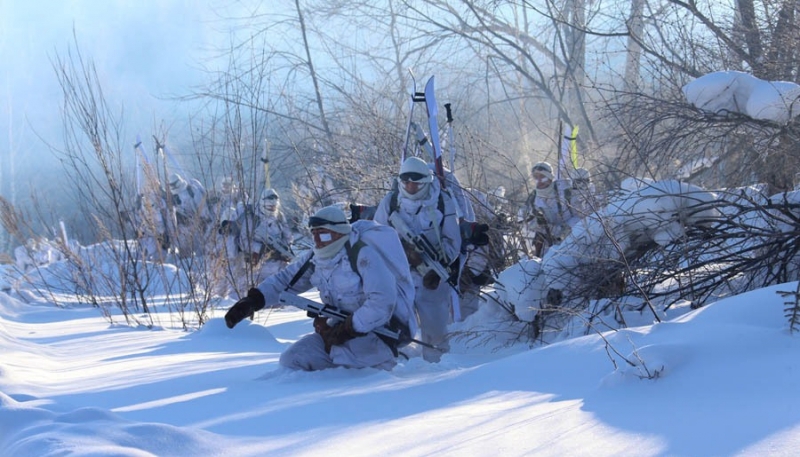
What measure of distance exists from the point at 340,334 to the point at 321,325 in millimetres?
200

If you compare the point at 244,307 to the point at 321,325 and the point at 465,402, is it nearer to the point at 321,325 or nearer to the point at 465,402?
the point at 321,325

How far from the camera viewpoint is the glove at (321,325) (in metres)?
5.48

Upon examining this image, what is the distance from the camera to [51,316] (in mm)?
10117

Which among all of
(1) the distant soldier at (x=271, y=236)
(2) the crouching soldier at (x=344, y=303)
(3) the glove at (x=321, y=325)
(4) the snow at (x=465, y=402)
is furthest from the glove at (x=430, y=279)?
(1) the distant soldier at (x=271, y=236)

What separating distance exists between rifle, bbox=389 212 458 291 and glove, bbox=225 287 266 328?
2.04 meters

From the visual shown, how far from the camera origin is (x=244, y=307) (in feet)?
17.8

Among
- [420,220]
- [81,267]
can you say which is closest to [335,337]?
[420,220]

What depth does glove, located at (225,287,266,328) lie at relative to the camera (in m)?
5.37

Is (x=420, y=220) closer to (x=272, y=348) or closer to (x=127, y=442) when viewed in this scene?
(x=272, y=348)

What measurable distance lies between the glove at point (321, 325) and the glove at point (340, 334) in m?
0.04

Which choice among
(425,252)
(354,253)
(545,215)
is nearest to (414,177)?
(425,252)

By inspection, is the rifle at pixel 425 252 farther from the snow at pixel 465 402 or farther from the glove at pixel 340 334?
the glove at pixel 340 334

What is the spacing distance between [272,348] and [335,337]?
1945 millimetres

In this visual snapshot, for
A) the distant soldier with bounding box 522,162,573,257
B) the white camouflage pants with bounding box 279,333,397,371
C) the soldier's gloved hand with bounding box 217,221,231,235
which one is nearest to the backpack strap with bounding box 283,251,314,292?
the white camouflage pants with bounding box 279,333,397,371
